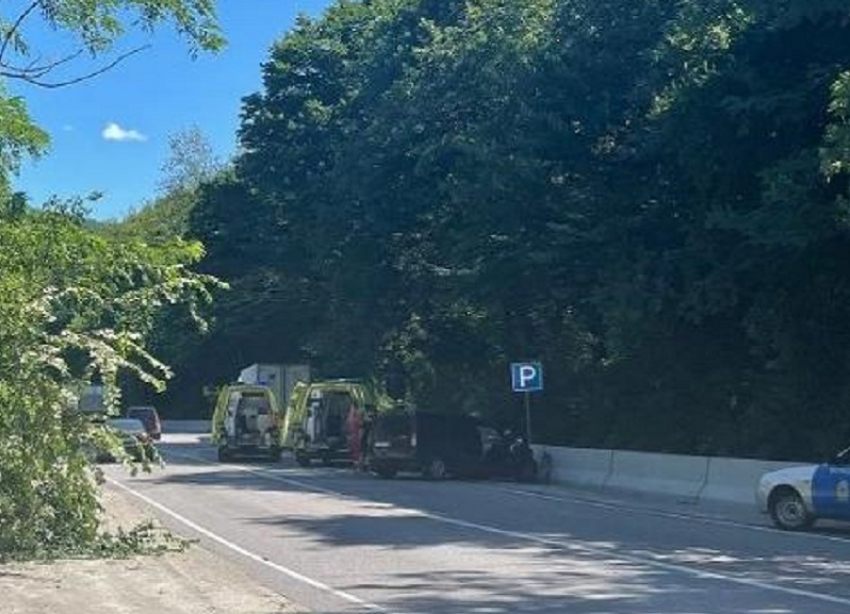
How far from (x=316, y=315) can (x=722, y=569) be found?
42689mm

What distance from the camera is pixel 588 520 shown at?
75.7 ft

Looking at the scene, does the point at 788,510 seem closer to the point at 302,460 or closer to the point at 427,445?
the point at 427,445

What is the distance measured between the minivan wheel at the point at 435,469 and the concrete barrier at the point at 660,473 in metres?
3.97

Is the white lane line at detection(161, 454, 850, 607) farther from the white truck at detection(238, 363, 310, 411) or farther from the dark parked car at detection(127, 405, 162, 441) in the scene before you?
the dark parked car at detection(127, 405, 162, 441)

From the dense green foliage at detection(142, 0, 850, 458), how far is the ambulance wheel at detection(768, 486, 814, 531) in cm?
486

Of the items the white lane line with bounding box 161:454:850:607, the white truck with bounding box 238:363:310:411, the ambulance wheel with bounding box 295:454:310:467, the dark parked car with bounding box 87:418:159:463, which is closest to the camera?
the white lane line with bounding box 161:454:850:607

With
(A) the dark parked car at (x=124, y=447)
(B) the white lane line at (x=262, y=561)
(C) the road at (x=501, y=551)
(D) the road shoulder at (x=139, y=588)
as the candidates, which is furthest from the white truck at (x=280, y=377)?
(D) the road shoulder at (x=139, y=588)

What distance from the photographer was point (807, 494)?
21281mm

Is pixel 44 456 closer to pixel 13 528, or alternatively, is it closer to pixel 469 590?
pixel 13 528

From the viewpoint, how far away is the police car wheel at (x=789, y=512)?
2148cm

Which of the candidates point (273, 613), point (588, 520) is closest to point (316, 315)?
point (588, 520)

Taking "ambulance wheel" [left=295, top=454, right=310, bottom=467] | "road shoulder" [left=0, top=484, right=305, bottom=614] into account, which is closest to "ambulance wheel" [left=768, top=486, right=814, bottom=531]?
"road shoulder" [left=0, top=484, right=305, bottom=614]

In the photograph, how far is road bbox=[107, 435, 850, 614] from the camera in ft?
44.4

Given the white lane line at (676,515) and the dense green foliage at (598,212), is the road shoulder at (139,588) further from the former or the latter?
the dense green foliage at (598,212)
